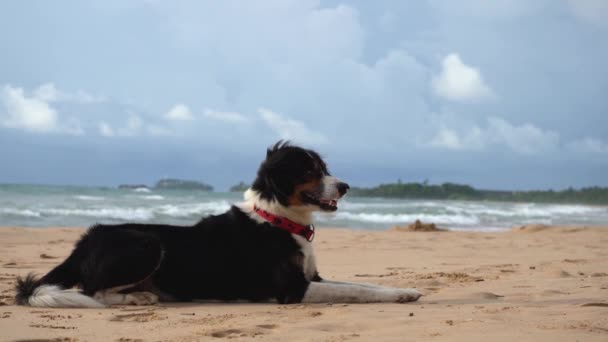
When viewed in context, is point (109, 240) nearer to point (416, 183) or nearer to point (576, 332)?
point (576, 332)

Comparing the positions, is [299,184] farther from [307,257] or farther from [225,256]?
[225,256]

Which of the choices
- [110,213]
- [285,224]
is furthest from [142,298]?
[110,213]

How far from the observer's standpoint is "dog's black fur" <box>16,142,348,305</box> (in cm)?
546

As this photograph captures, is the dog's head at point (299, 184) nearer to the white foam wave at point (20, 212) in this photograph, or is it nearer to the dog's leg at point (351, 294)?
the dog's leg at point (351, 294)

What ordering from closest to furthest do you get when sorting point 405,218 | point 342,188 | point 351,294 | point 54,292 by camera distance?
1. point 54,292
2. point 351,294
3. point 342,188
4. point 405,218

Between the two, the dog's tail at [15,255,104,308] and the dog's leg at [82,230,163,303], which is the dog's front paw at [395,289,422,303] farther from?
the dog's tail at [15,255,104,308]

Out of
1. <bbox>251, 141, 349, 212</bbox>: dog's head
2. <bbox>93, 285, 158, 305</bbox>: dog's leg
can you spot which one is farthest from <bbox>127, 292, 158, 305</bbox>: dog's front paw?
<bbox>251, 141, 349, 212</bbox>: dog's head

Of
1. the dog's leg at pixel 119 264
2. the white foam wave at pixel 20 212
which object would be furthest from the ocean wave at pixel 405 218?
the dog's leg at pixel 119 264

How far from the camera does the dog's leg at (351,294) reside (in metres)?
5.37

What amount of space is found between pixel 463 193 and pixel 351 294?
56.4 meters

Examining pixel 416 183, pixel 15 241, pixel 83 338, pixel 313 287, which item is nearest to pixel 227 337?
pixel 83 338

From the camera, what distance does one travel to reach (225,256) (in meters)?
5.61

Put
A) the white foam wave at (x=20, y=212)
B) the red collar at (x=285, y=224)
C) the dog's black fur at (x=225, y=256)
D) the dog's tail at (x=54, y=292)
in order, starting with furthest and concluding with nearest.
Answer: the white foam wave at (x=20, y=212) → the red collar at (x=285, y=224) → the dog's black fur at (x=225, y=256) → the dog's tail at (x=54, y=292)

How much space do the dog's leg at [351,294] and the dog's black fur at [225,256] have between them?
0.09m
